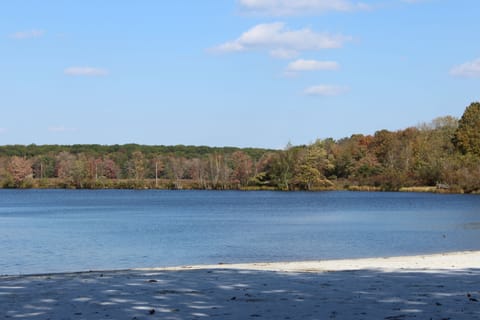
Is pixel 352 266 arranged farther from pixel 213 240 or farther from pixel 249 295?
pixel 213 240

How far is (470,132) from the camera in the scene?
333ft

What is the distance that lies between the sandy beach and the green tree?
90.3 m

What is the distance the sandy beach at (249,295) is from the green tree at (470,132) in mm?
90283

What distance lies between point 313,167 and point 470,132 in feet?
85.0

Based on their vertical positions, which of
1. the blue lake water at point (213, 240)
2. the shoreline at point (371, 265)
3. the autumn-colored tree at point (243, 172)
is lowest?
the blue lake water at point (213, 240)

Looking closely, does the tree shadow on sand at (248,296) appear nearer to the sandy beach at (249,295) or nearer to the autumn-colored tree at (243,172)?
the sandy beach at (249,295)

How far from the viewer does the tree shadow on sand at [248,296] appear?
971 cm

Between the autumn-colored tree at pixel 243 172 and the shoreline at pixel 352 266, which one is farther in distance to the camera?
the autumn-colored tree at pixel 243 172

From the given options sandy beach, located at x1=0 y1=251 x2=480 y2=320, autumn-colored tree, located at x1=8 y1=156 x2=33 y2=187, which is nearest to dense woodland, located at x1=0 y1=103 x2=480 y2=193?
autumn-colored tree, located at x1=8 y1=156 x2=33 y2=187

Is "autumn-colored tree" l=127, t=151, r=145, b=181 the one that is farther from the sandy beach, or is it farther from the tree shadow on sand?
the tree shadow on sand

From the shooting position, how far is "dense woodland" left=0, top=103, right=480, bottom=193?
102m

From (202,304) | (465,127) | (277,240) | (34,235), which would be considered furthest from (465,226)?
(465,127)

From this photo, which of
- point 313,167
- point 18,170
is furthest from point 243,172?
point 18,170

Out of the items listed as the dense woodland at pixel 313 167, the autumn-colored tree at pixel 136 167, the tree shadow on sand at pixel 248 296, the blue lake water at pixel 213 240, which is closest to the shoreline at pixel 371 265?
the tree shadow on sand at pixel 248 296
